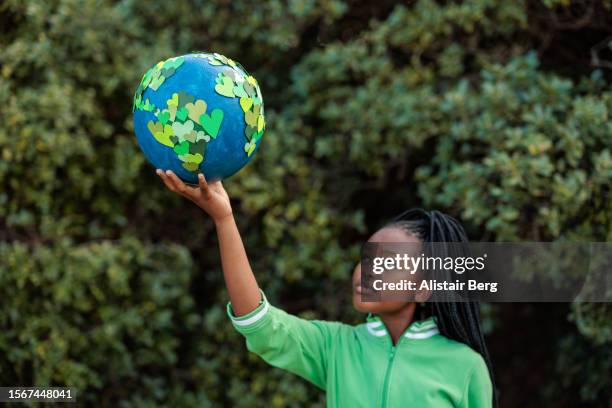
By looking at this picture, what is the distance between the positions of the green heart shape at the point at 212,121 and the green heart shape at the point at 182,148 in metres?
0.06

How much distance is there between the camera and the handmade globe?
2.01 m

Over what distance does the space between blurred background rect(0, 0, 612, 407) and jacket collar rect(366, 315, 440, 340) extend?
1.01m

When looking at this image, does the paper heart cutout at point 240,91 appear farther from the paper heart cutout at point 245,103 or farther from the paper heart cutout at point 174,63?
the paper heart cutout at point 174,63

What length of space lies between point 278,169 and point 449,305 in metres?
1.48

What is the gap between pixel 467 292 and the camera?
7.48ft

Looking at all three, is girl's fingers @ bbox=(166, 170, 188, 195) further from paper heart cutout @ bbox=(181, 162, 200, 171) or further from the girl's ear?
the girl's ear

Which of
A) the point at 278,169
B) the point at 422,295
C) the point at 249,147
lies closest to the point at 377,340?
the point at 422,295

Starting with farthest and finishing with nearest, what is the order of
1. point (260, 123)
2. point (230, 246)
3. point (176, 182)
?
1. point (260, 123)
2. point (230, 246)
3. point (176, 182)

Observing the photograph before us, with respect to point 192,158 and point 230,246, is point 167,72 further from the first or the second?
point 230,246

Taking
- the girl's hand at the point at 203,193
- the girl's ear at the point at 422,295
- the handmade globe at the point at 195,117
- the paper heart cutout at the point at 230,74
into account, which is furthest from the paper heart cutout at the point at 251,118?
the girl's ear at the point at 422,295

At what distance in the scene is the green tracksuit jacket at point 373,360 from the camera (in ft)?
6.91

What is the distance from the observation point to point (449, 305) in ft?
7.25

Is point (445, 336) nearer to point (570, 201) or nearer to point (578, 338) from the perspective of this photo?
point (570, 201)

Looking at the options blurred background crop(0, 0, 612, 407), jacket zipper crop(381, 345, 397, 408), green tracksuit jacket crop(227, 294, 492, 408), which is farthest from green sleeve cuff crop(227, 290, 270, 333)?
blurred background crop(0, 0, 612, 407)
